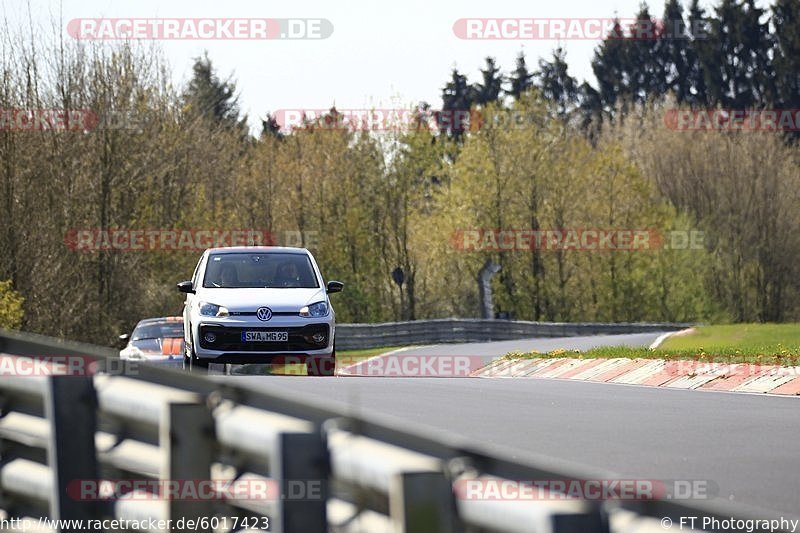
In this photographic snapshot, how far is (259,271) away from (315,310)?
161 centimetres

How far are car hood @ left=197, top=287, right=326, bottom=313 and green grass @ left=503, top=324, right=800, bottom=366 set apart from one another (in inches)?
223

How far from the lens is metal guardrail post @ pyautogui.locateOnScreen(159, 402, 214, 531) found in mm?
5199

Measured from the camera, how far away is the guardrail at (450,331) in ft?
159

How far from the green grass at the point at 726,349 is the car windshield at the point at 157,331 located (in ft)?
20.0

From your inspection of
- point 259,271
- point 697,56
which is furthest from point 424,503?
point 697,56

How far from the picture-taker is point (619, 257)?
69.6 m

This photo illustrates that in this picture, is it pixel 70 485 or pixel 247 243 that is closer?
pixel 70 485

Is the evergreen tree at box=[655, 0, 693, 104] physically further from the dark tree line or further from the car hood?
the car hood

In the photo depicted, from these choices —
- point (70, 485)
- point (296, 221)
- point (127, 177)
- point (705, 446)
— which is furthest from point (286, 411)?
point (296, 221)

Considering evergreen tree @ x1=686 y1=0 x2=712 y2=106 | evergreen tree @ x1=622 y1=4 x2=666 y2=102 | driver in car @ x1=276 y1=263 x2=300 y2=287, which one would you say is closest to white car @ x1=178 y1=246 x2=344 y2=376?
driver in car @ x1=276 y1=263 x2=300 y2=287

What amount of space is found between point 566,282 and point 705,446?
5811 cm

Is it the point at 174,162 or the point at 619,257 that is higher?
the point at 174,162

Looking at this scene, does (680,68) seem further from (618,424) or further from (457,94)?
(618,424)

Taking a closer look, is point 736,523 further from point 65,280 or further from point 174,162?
point 174,162
